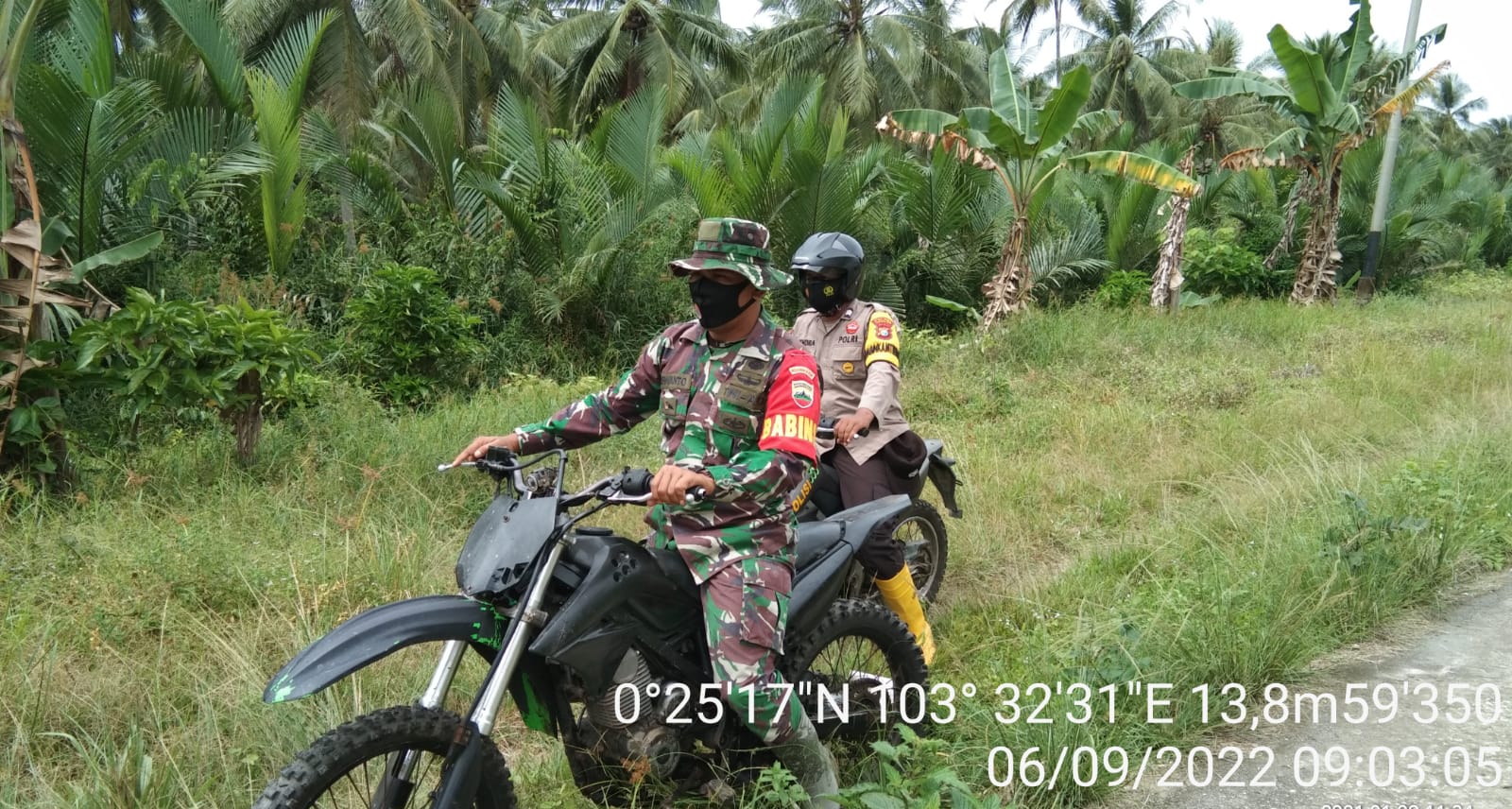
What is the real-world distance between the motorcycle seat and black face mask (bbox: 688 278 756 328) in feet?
2.39

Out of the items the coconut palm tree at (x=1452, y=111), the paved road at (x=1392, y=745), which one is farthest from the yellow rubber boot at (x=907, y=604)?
the coconut palm tree at (x=1452, y=111)

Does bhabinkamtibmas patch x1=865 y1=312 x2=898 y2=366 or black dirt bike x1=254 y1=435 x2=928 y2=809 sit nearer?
black dirt bike x1=254 y1=435 x2=928 y2=809

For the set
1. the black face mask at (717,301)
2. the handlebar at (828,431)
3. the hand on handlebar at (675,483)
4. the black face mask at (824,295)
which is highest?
the black face mask at (717,301)

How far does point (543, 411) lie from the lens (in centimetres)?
671

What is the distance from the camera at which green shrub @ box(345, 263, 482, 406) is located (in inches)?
297

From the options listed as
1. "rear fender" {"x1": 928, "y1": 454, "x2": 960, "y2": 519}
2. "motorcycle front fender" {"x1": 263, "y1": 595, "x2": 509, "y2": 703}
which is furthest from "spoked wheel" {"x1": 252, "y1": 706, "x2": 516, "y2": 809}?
"rear fender" {"x1": 928, "y1": 454, "x2": 960, "y2": 519}

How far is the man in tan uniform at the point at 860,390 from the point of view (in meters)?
3.64

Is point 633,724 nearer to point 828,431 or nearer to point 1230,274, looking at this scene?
point 828,431

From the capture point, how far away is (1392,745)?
2.92 metres

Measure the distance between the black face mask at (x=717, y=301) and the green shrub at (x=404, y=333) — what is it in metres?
5.51

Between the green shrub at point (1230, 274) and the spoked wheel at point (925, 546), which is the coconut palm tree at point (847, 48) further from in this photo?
the spoked wheel at point (925, 546)

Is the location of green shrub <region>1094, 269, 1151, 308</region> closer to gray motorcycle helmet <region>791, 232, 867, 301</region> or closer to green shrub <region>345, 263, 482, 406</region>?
green shrub <region>345, 263, 482, 406</region>

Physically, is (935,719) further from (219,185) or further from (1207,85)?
(1207,85)

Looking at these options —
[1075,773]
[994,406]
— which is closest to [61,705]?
[1075,773]
